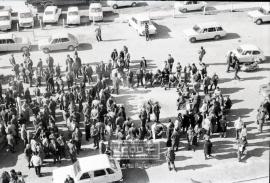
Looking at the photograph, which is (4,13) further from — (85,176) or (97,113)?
(85,176)

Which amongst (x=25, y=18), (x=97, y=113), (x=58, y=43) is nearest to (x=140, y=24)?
(x=58, y=43)

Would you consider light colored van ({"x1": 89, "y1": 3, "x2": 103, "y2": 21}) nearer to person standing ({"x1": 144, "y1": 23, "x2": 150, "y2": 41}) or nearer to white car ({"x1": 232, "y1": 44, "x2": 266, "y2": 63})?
person standing ({"x1": 144, "y1": 23, "x2": 150, "y2": 41})

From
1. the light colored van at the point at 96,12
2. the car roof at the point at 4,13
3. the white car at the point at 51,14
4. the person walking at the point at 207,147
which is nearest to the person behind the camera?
the person walking at the point at 207,147

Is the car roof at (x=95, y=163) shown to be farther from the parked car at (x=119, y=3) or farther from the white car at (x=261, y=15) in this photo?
the parked car at (x=119, y=3)

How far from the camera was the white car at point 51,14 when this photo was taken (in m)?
37.9

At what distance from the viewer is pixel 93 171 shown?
18125mm

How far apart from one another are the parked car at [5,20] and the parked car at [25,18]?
968 mm

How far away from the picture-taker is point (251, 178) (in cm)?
1945

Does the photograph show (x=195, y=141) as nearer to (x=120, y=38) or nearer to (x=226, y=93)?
(x=226, y=93)

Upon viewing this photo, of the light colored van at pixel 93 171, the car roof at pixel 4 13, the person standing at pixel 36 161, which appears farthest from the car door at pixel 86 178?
the car roof at pixel 4 13

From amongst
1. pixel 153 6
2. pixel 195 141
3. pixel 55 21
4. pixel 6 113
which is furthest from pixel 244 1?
pixel 6 113

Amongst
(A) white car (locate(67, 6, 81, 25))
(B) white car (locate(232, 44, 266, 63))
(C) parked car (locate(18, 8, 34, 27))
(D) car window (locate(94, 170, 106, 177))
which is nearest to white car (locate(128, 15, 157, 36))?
(A) white car (locate(67, 6, 81, 25))

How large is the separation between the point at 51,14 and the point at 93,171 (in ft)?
77.8

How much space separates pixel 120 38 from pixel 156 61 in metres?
5.46
